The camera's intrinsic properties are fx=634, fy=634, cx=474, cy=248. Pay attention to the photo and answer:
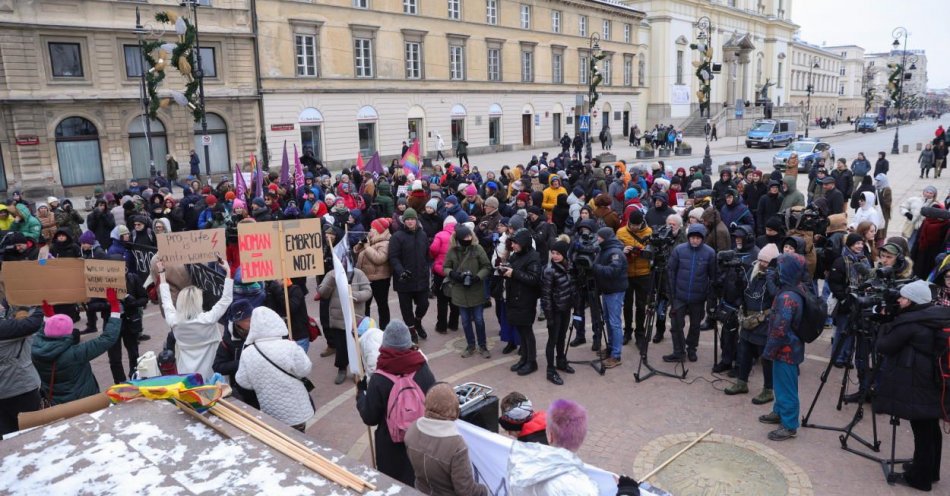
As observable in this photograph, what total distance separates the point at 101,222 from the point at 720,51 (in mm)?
66601

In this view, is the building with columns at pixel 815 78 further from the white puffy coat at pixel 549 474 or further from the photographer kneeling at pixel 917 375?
the white puffy coat at pixel 549 474

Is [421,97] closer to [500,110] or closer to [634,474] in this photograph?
[500,110]

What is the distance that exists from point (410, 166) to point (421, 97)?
20.9 m

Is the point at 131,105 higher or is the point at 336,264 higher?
the point at 131,105

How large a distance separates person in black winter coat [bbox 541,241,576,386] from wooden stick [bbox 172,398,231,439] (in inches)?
177

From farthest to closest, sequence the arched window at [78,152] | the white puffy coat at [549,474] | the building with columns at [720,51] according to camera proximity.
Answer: the building with columns at [720,51], the arched window at [78,152], the white puffy coat at [549,474]

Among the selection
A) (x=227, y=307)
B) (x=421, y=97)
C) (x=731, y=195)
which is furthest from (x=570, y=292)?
(x=421, y=97)

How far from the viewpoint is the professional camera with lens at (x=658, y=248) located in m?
8.02

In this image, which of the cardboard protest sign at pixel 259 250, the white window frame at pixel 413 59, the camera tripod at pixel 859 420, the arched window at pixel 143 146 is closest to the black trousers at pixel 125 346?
the cardboard protest sign at pixel 259 250

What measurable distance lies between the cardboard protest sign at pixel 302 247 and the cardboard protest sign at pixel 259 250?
0.10 metres

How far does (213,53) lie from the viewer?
30.1 metres

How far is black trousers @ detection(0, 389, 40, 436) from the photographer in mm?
5322

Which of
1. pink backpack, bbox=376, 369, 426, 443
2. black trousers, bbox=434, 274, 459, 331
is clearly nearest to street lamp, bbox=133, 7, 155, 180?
black trousers, bbox=434, 274, 459, 331

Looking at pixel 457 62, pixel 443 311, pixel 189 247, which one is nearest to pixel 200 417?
pixel 189 247
